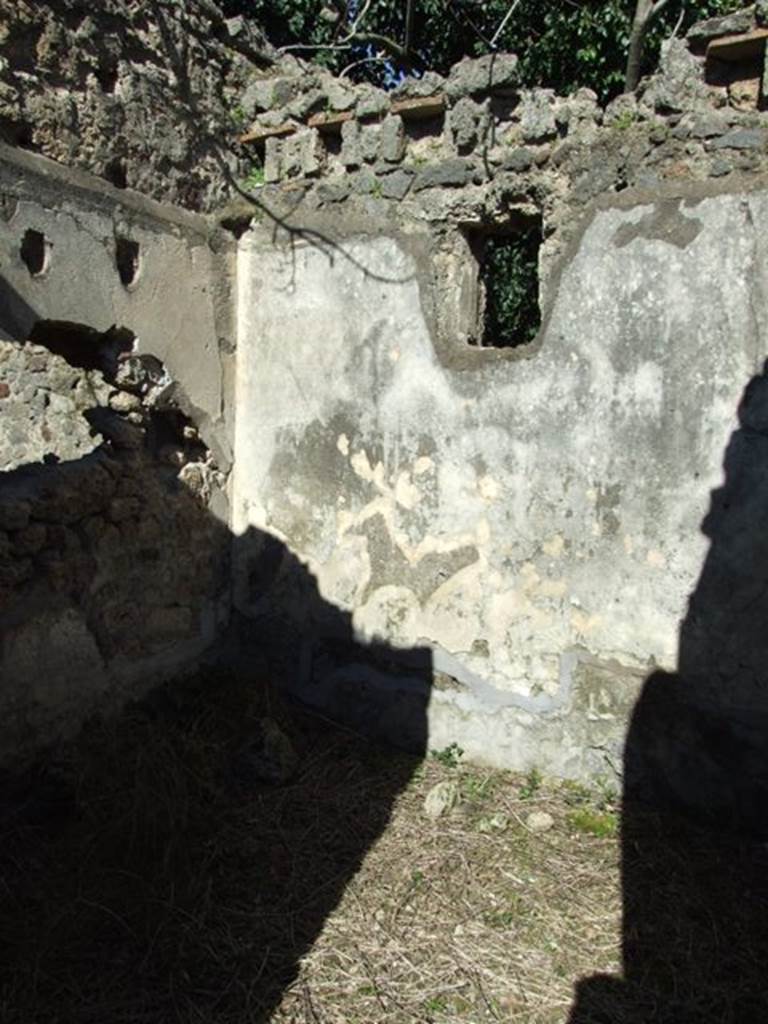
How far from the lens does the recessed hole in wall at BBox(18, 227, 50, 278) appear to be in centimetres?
324

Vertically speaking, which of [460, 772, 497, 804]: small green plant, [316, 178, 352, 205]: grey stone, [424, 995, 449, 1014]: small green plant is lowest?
[460, 772, 497, 804]: small green plant

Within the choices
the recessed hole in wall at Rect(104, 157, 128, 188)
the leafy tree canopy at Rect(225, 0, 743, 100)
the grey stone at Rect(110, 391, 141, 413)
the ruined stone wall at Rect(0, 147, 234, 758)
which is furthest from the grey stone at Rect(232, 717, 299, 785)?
the leafy tree canopy at Rect(225, 0, 743, 100)

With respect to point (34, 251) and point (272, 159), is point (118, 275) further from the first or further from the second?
point (272, 159)

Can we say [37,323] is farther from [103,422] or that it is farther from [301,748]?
[301,748]

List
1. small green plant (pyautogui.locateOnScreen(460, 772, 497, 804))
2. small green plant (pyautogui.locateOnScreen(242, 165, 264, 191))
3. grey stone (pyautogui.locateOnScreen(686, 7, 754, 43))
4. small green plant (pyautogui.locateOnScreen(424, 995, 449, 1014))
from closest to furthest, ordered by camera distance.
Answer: small green plant (pyautogui.locateOnScreen(424, 995, 449, 1014)), grey stone (pyautogui.locateOnScreen(686, 7, 754, 43)), small green plant (pyautogui.locateOnScreen(460, 772, 497, 804)), small green plant (pyautogui.locateOnScreen(242, 165, 264, 191))

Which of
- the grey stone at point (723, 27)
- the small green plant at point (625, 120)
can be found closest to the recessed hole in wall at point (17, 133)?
the small green plant at point (625, 120)

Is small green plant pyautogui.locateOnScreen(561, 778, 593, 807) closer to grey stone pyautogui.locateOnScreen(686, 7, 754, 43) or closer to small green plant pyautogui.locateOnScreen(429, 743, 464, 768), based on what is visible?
small green plant pyautogui.locateOnScreen(429, 743, 464, 768)

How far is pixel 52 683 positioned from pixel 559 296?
2514 mm

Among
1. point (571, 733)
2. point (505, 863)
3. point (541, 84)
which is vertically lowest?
point (505, 863)

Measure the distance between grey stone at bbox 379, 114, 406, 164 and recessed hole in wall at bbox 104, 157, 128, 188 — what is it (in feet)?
3.66

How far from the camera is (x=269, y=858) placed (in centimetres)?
311

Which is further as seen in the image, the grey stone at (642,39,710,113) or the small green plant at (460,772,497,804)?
the small green plant at (460,772,497,804)

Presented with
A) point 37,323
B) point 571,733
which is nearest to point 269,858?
point 571,733

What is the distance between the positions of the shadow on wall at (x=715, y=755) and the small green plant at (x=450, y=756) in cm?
73
